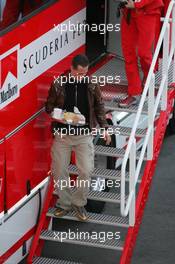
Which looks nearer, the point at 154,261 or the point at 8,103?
the point at 8,103

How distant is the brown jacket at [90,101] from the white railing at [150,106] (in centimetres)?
38

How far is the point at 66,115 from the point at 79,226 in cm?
213

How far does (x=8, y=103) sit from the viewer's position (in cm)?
875

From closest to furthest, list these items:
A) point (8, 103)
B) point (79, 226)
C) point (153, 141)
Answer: point (8, 103) → point (153, 141) → point (79, 226)

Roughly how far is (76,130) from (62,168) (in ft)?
1.45

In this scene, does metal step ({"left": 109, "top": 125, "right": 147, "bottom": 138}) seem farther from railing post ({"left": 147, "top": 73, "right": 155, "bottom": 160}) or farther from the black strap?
the black strap

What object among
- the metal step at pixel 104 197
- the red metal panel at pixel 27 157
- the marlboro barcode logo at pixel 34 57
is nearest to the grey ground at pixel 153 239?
the metal step at pixel 104 197

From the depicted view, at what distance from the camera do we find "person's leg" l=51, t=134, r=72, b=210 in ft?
31.3

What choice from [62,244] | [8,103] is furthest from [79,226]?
[8,103]

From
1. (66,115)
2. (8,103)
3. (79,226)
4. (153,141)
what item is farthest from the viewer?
(79,226)

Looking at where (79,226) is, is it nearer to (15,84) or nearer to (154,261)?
(154,261)

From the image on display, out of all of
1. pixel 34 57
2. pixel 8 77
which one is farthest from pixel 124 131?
pixel 8 77

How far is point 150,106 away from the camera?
9828mm

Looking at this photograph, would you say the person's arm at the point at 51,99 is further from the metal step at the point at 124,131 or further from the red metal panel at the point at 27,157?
the metal step at the point at 124,131
